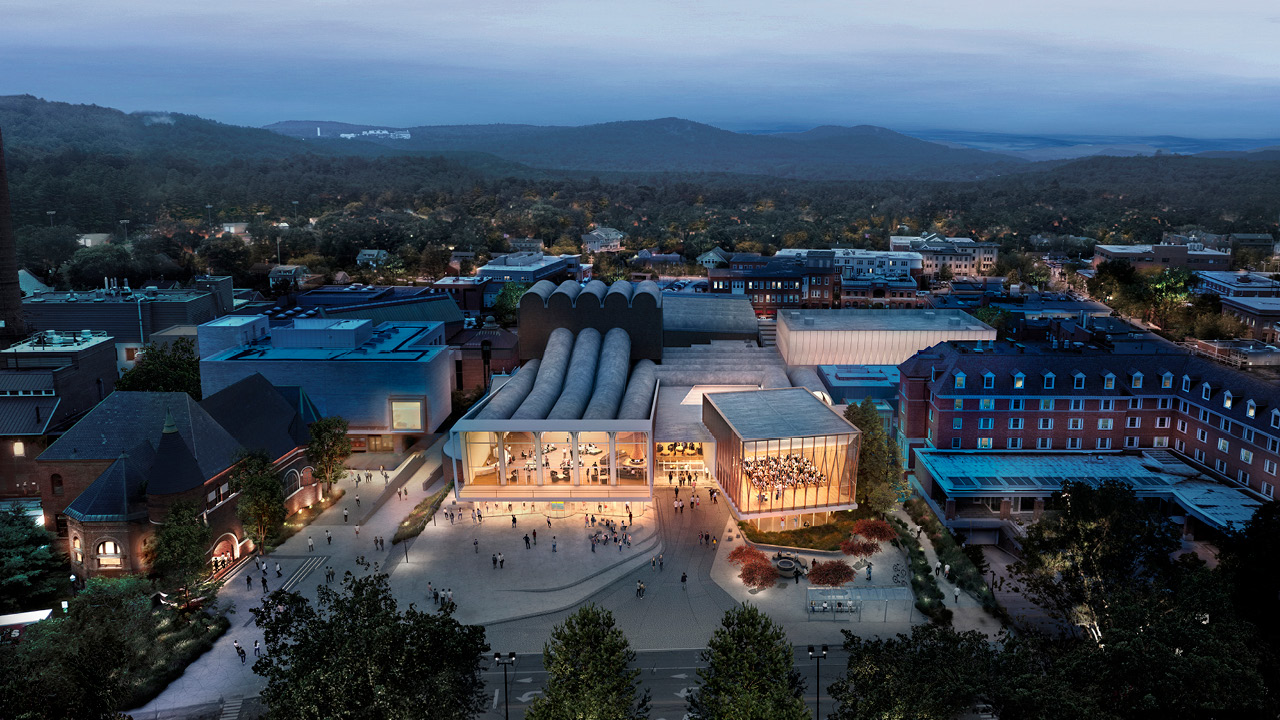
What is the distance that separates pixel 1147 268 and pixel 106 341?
14591 centimetres

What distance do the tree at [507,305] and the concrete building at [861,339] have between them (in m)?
41.5

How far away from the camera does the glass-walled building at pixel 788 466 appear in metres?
50.9

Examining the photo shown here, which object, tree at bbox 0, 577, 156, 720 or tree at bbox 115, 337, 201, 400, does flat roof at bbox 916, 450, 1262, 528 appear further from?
tree at bbox 115, 337, 201, 400

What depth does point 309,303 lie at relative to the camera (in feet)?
320

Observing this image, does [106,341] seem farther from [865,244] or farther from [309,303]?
[865,244]

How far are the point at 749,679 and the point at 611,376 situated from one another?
39.2 m

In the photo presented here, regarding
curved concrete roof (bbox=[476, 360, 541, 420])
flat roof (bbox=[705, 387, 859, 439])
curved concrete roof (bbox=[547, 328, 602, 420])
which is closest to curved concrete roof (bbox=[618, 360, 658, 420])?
curved concrete roof (bbox=[547, 328, 602, 420])

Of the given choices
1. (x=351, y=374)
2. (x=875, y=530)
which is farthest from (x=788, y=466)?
(x=351, y=374)

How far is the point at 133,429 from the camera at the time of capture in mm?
48094

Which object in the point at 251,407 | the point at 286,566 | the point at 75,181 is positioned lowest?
the point at 286,566

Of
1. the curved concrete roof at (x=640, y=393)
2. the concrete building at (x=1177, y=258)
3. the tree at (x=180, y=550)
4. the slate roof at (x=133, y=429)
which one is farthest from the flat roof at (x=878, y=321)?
the concrete building at (x=1177, y=258)

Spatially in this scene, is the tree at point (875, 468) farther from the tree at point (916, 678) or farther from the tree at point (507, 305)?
the tree at point (507, 305)

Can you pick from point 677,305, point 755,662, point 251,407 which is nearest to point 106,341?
point 251,407

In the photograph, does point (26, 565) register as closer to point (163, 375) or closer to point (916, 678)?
point (163, 375)
